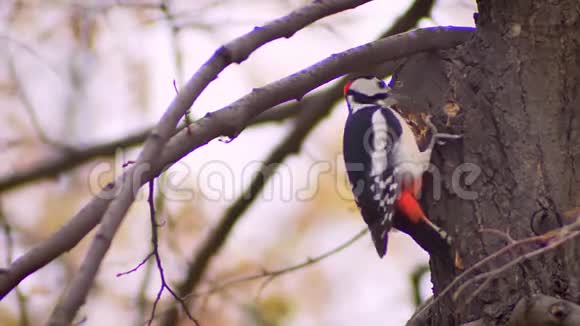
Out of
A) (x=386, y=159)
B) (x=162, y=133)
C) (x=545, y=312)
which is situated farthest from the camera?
(x=386, y=159)

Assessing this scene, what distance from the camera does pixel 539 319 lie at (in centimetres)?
247

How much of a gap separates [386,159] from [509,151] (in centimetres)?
87

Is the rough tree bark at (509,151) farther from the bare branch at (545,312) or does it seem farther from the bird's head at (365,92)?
the bird's head at (365,92)

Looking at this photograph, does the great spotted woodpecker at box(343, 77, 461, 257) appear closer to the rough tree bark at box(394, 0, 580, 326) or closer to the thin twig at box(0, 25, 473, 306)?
the rough tree bark at box(394, 0, 580, 326)

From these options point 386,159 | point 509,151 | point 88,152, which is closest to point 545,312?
point 509,151

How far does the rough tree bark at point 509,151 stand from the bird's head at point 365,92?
0.84 meters

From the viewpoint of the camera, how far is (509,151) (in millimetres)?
3189

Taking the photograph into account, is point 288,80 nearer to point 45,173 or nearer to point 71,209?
point 45,173

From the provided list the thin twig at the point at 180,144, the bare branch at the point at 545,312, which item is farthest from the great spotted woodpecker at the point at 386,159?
the bare branch at the point at 545,312

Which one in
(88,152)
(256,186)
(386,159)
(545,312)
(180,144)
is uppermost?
(180,144)

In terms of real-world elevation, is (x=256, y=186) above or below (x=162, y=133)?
below

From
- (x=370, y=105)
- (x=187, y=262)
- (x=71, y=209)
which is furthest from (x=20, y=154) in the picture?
(x=370, y=105)

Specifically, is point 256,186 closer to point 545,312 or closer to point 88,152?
point 88,152

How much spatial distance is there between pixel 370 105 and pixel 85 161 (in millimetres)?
2068
